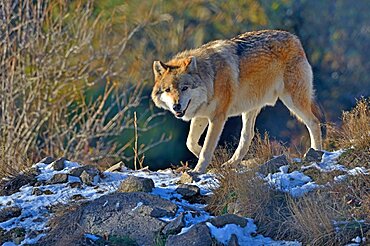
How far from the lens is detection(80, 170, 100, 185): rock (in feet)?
25.6

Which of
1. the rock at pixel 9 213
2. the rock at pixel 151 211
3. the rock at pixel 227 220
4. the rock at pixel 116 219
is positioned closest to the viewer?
the rock at pixel 227 220

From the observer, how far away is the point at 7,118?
14.6m

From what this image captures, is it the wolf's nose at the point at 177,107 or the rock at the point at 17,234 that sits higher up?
the wolf's nose at the point at 177,107

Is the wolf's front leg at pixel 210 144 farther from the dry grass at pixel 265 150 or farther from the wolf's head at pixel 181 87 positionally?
the dry grass at pixel 265 150

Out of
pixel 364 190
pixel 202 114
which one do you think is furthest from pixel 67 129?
pixel 364 190

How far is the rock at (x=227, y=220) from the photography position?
634cm

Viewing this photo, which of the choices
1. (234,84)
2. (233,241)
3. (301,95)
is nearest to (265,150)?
(234,84)

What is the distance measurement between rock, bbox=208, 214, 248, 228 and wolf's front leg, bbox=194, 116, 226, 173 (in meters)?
1.99

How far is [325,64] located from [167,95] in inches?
369

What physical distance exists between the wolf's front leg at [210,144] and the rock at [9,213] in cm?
192

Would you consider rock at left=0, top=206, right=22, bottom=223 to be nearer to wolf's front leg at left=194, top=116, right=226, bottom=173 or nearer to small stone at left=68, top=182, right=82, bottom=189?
small stone at left=68, top=182, right=82, bottom=189

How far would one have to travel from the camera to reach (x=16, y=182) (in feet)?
26.3

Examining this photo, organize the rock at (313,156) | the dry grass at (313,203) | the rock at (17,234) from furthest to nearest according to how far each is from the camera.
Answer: the rock at (313,156), the rock at (17,234), the dry grass at (313,203)

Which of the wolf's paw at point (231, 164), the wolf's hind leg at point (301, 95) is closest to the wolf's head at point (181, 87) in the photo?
the wolf's paw at point (231, 164)
